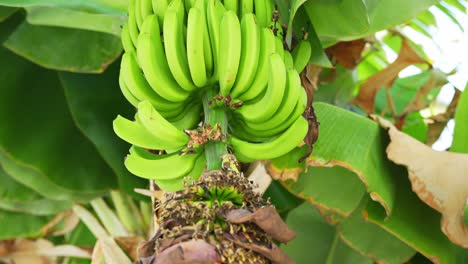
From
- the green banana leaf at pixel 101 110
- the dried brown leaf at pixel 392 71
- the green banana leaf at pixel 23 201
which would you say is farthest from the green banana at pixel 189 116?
the green banana leaf at pixel 23 201

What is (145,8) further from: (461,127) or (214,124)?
(461,127)

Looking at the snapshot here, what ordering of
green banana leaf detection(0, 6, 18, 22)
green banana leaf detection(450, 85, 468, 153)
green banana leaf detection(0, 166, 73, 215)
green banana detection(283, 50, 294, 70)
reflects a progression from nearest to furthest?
green banana detection(283, 50, 294, 70), green banana leaf detection(450, 85, 468, 153), green banana leaf detection(0, 6, 18, 22), green banana leaf detection(0, 166, 73, 215)

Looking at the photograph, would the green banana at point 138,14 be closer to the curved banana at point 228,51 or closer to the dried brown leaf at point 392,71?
the curved banana at point 228,51

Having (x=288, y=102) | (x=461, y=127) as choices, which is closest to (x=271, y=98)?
(x=288, y=102)

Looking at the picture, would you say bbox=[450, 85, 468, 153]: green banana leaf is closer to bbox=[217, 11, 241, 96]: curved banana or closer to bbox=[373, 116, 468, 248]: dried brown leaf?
bbox=[373, 116, 468, 248]: dried brown leaf

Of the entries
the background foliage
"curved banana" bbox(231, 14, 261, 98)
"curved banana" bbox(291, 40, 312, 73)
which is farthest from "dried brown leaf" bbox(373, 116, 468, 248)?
"curved banana" bbox(231, 14, 261, 98)
